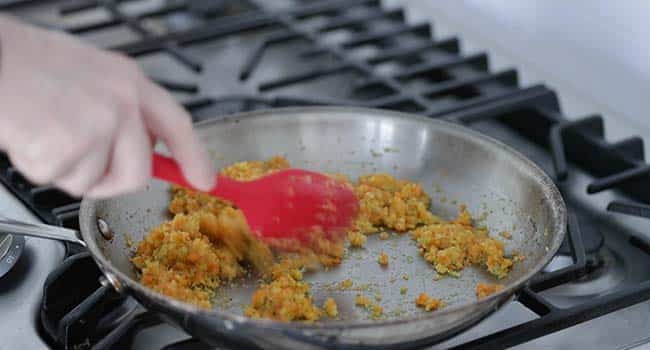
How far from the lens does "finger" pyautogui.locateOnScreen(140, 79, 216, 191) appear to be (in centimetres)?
64

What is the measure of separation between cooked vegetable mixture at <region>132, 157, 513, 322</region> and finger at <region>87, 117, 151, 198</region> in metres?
0.14

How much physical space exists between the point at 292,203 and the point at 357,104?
274 mm

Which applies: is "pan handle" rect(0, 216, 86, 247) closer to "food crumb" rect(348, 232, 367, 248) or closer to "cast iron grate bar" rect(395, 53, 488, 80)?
"food crumb" rect(348, 232, 367, 248)

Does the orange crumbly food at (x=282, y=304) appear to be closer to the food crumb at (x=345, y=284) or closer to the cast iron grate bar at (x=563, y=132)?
the food crumb at (x=345, y=284)

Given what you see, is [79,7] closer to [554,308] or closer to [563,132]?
[563,132]

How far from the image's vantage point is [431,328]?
0.68 m

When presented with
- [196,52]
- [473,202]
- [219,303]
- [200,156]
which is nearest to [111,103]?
[200,156]

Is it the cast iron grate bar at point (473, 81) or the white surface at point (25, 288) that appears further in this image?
the cast iron grate bar at point (473, 81)

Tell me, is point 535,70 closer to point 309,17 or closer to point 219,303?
point 309,17

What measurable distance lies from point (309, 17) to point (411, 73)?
0.70 feet

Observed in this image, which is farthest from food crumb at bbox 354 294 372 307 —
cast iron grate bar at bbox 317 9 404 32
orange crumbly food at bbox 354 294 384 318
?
cast iron grate bar at bbox 317 9 404 32

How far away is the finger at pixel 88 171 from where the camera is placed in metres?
0.62

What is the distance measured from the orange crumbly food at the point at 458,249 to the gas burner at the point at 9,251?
361mm

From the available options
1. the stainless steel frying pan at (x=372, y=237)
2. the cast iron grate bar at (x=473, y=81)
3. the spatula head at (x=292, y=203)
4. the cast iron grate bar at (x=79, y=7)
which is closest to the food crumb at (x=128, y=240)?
the stainless steel frying pan at (x=372, y=237)
